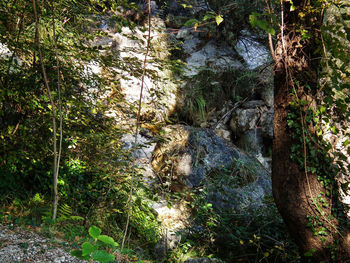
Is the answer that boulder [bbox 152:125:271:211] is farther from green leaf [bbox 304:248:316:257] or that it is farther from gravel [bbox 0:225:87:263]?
gravel [bbox 0:225:87:263]

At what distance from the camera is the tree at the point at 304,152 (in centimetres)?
214

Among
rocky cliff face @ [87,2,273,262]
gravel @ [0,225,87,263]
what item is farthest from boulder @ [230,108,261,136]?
gravel @ [0,225,87,263]

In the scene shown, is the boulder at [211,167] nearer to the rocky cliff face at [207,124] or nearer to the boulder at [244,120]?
the rocky cliff face at [207,124]

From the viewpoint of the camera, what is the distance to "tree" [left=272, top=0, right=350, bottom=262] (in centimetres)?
214

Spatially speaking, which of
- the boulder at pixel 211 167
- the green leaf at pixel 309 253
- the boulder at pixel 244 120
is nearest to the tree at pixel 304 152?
the green leaf at pixel 309 253

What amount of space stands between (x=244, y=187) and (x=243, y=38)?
4.73 meters

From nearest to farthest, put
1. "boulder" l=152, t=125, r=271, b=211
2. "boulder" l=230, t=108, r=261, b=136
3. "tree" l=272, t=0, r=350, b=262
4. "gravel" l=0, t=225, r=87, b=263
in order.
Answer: "gravel" l=0, t=225, r=87, b=263 → "tree" l=272, t=0, r=350, b=262 → "boulder" l=152, t=125, r=271, b=211 → "boulder" l=230, t=108, r=261, b=136

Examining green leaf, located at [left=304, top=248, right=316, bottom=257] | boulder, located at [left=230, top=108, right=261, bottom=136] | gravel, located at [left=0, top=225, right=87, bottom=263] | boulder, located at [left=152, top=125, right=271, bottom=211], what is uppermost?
boulder, located at [left=230, top=108, right=261, bottom=136]

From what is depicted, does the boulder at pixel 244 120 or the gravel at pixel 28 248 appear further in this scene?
the boulder at pixel 244 120

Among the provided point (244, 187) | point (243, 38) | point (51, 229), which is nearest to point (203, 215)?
point (244, 187)

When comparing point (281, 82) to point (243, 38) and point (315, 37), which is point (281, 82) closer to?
point (315, 37)

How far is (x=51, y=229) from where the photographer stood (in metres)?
2.67

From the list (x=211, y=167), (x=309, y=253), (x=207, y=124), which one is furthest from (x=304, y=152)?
(x=207, y=124)

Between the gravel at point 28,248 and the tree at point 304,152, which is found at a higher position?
the tree at point 304,152
